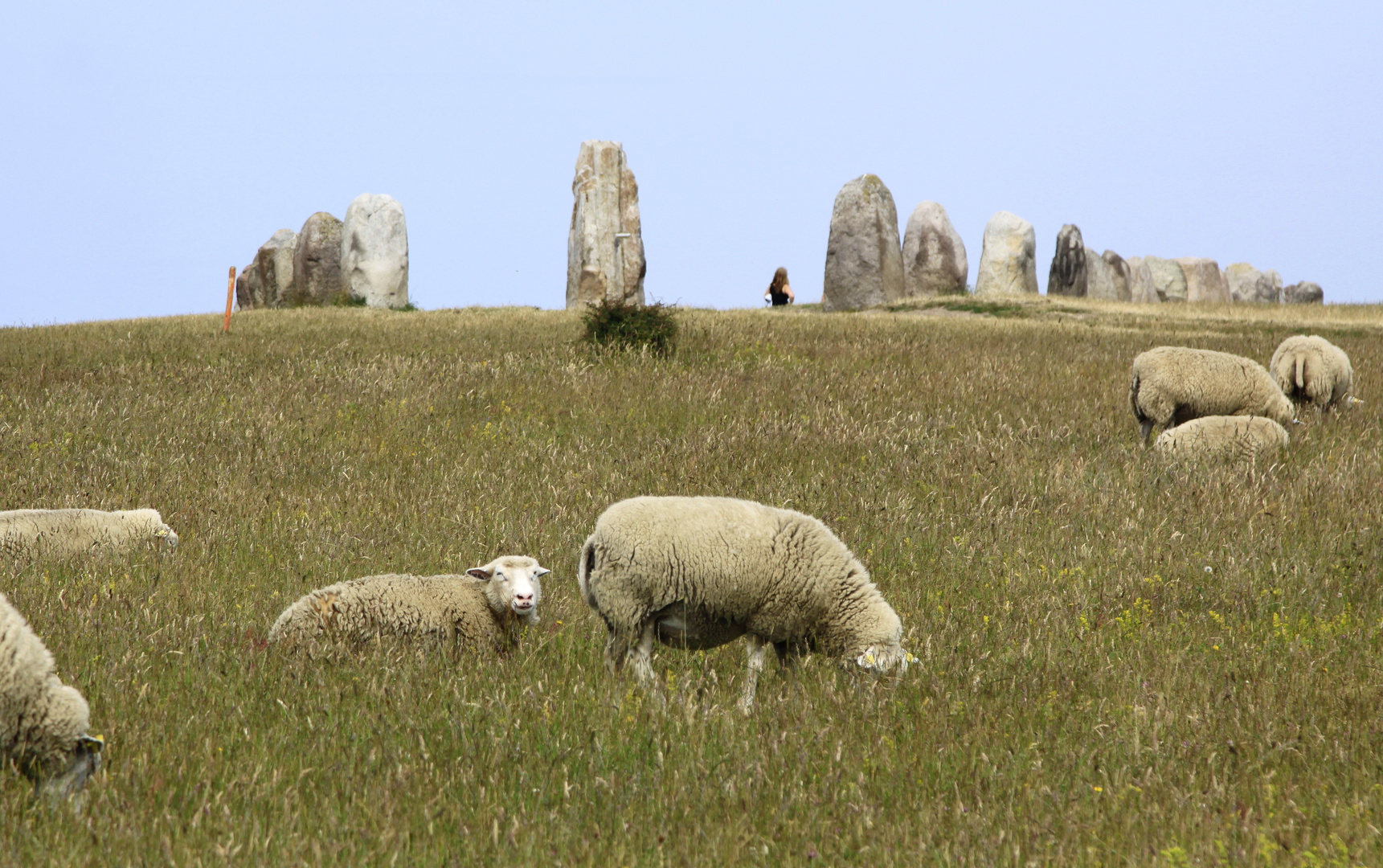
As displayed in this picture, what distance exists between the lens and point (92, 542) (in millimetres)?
7516

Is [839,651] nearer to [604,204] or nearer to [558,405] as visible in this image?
[558,405]

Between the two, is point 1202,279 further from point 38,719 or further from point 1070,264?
point 38,719

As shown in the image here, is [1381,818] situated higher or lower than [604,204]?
lower

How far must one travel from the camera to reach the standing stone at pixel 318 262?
1371 inches

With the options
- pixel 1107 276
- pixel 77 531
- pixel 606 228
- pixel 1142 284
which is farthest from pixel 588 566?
pixel 1142 284

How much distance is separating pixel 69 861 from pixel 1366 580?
744 centimetres

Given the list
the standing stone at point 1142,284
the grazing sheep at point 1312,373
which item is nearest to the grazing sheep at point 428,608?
the grazing sheep at point 1312,373

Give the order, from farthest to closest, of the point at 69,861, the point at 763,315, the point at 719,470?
the point at 763,315, the point at 719,470, the point at 69,861

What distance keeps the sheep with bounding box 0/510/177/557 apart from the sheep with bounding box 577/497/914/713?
386 cm

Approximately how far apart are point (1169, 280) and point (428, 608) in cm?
5106

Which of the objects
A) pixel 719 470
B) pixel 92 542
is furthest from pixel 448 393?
pixel 92 542

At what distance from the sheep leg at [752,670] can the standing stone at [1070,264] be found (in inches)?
1488

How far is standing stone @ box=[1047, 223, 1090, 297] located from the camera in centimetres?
4053

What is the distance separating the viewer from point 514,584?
18.1 feet
